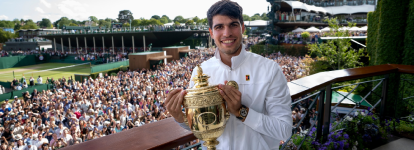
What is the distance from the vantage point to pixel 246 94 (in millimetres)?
1373

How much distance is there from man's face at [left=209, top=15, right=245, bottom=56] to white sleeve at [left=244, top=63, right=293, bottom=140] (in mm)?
252

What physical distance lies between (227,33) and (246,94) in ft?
1.13

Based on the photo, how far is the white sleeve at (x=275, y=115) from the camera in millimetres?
1253

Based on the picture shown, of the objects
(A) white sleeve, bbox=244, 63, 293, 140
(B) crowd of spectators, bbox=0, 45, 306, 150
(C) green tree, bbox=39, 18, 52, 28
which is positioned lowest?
(B) crowd of spectators, bbox=0, 45, 306, 150

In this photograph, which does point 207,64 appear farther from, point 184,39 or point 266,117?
point 184,39

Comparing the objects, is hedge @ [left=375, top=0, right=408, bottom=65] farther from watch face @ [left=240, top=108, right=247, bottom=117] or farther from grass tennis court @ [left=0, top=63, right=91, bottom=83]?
grass tennis court @ [left=0, top=63, right=91, bottom=83]

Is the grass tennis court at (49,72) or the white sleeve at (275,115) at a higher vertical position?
the white sleeve at (275,115)

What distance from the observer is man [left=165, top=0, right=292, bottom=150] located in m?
1.27

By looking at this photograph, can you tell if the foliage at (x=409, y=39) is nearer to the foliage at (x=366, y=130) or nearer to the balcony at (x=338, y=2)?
the foliage at (x=366, y=130)

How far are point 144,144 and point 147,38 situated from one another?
47.0 metres

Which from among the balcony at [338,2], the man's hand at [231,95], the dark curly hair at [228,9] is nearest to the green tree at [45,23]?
the balcony at [338,2]

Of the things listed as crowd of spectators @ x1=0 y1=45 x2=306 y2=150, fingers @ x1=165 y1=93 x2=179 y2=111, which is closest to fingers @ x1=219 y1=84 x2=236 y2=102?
fingers @ x1=165 y1=93 x2=179 y2=111

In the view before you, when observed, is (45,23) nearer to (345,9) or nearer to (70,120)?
(345,9)

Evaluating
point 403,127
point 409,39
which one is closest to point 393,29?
point 409,39
